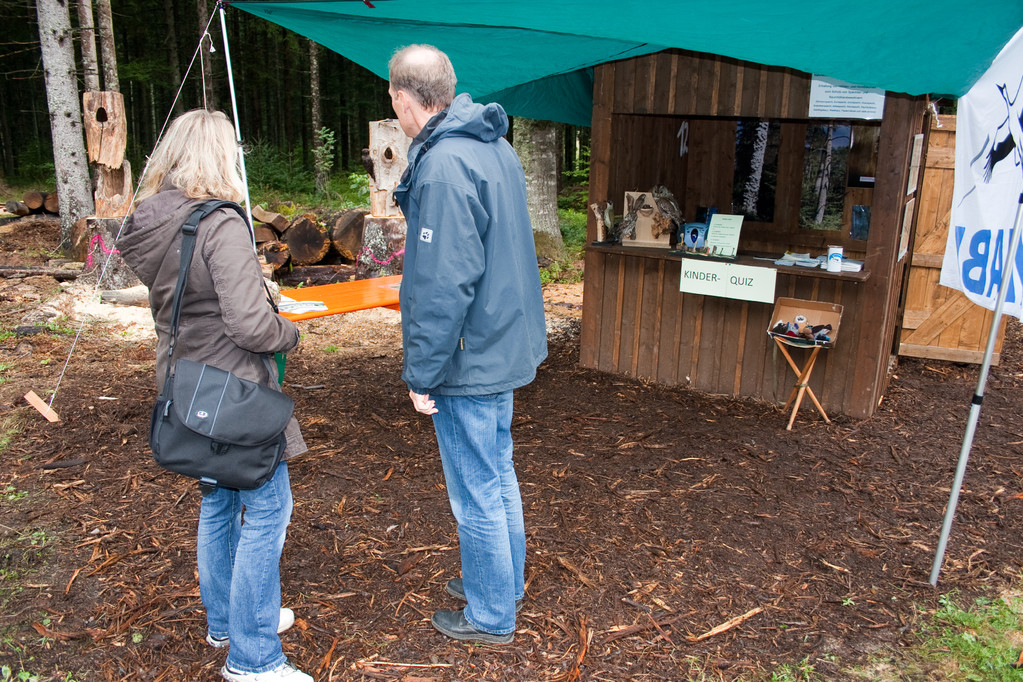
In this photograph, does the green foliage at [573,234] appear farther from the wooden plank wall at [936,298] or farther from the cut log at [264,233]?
the wooden plank wall at [936,298]

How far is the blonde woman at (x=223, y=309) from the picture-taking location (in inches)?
83.3

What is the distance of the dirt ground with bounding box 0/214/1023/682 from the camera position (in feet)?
8.73

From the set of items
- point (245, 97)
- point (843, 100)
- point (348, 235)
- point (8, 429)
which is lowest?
point (8, 429)

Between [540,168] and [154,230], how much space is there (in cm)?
893

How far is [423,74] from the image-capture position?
90.3 inches

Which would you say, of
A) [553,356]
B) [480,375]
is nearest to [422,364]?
[480,375]

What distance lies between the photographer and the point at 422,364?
2.26 m

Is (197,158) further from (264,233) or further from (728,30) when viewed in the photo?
(264,233)

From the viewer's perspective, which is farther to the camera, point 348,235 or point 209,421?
point 348,235

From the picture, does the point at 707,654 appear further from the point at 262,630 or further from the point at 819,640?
the point at 262,630

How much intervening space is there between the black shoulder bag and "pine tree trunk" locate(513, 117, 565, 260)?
856cm

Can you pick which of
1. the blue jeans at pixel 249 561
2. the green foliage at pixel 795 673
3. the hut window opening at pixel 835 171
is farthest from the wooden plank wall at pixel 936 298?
the blue jeans at pixel 249 561

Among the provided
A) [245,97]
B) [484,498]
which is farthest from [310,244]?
[245,97]

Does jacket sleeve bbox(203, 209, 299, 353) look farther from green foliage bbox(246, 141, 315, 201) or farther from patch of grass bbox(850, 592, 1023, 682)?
green foliage bbox(246, 141, 315, 201)
